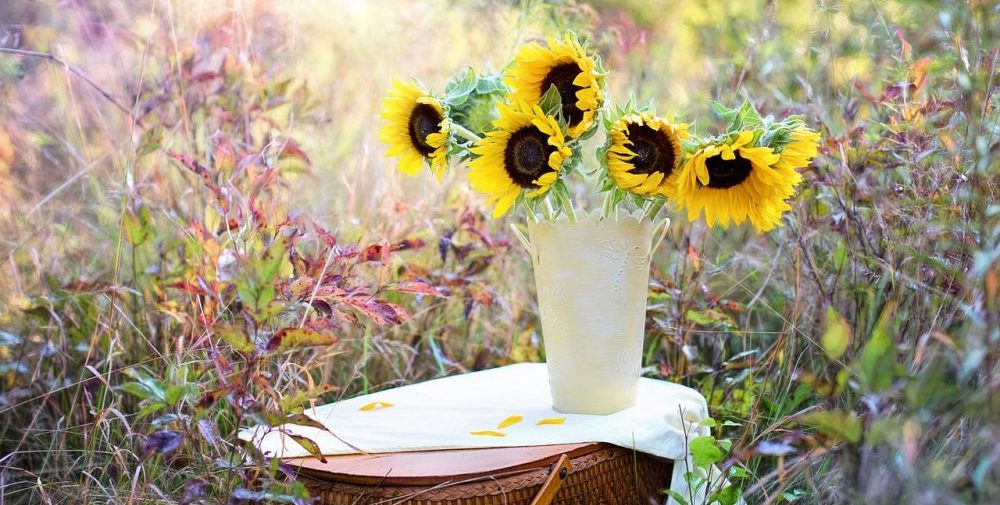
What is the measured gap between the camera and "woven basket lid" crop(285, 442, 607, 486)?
1.16 m

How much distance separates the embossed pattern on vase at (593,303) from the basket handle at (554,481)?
18 centimetres

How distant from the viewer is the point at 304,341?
113 centimetres

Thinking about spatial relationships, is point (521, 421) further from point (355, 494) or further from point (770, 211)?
point (770, 211)

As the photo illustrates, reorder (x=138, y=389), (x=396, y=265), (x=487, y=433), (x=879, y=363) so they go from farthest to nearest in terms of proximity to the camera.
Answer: (x=396, y=265) < (x=487, y=433) < (x=138, y=389) < (x=879, y=363)

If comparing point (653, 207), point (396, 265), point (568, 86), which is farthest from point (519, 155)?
point (396, 265)

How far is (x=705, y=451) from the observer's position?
1246 millimetres

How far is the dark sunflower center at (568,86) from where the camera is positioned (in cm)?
127

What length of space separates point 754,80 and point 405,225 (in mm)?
1046

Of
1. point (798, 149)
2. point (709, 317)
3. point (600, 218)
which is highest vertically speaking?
point (798, 149)

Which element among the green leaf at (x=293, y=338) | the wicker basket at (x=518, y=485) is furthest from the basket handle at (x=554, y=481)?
the green leaf at (x=293, y=338)

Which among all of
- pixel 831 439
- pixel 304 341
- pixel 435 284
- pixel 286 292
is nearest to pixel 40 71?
pixel 435 284

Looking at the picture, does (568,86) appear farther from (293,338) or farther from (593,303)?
(293,338)

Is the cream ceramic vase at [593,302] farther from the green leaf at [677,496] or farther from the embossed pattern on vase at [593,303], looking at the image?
the green leaf at [677,496]

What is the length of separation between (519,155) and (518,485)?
444 millimetres
